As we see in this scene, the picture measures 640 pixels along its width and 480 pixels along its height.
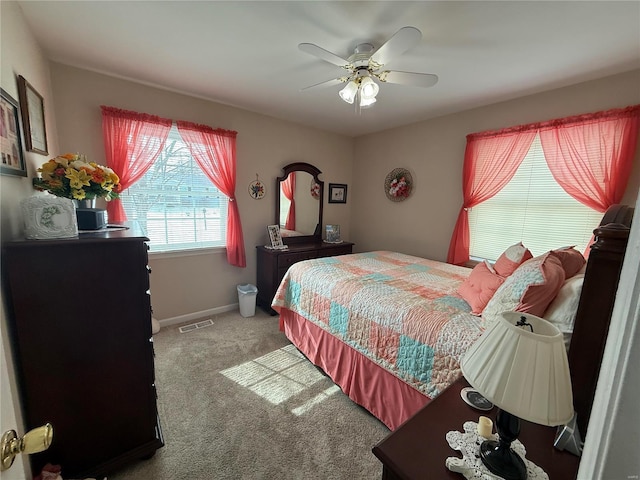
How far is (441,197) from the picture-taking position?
3275mm

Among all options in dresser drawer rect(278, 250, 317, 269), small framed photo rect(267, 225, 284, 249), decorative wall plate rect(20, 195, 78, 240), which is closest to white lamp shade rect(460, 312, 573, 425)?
decorative wall plate rect(20, 195, 78, 240)

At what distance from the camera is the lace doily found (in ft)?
2.35

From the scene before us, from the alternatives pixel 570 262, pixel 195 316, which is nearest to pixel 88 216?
pixel 195 316

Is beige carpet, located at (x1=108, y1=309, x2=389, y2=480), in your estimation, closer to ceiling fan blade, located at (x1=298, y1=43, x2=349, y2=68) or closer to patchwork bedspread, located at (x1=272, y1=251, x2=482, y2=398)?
patchwork bedspread, located at (x1=272, y1=251, x2=482, y2=398)

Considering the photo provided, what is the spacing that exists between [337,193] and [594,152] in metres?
2.89

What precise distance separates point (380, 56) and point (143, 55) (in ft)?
5.95

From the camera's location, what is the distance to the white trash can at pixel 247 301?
3191 mm

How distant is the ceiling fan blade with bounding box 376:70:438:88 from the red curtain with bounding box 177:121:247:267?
6.20ft

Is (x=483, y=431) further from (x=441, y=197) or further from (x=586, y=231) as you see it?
(x=441, y=197)

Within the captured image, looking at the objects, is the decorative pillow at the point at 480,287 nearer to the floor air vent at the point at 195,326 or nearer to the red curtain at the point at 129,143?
the floor air vent at the point at 195,326

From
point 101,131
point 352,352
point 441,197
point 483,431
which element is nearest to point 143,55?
point 101,131

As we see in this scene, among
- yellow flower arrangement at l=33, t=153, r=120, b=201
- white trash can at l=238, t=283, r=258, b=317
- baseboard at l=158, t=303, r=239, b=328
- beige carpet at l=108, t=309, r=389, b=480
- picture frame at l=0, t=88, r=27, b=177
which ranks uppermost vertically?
picture frame at l=0, t=88, r=27, b=177

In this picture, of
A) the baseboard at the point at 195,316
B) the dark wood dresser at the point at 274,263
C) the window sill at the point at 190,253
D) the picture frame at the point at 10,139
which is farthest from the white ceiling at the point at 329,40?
the baseboard at the point at 195,316

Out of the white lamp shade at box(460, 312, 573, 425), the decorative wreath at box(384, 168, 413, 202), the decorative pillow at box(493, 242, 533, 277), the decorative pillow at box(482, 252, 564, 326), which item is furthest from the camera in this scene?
the decorative wreath at box(384, 168, 413, 202)
